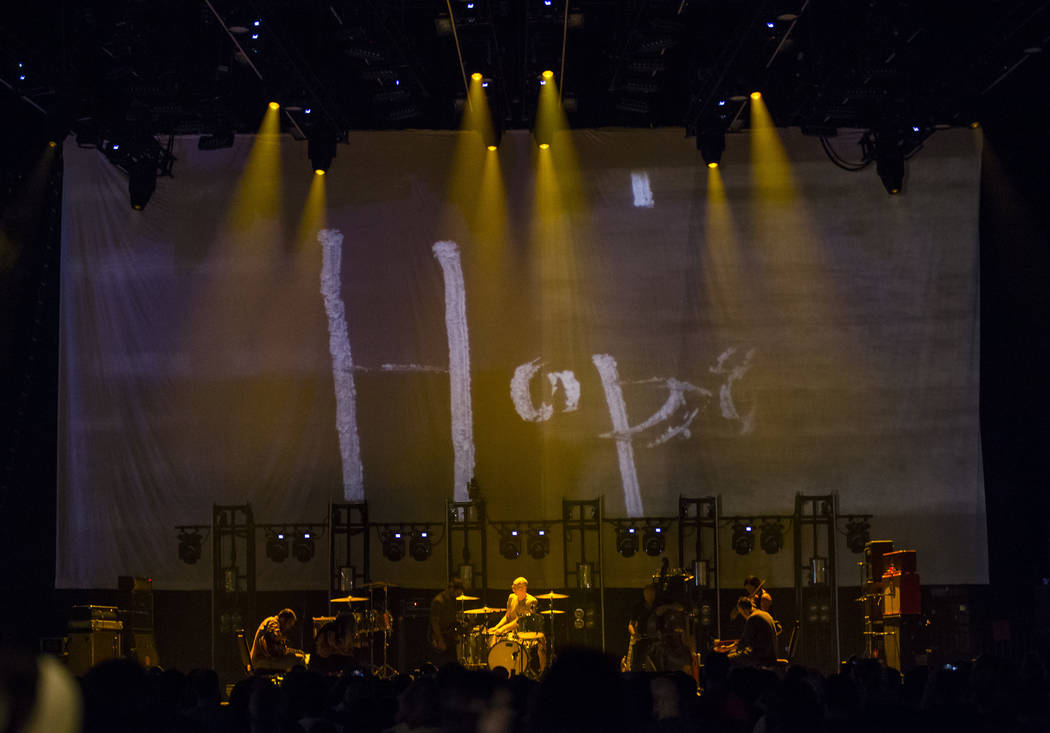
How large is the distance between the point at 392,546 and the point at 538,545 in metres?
1.80

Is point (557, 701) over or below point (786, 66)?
below

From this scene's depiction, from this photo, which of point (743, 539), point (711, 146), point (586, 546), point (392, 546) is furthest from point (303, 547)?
point (711, 146)

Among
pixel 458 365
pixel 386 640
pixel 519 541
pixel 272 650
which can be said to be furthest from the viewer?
pixel 458 365

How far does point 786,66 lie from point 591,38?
7.90ft

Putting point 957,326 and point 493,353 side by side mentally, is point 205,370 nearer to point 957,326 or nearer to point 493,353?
point 493,353

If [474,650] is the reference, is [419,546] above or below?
above

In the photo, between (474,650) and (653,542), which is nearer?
(474,650)

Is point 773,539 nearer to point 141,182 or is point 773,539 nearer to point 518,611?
point 518,611

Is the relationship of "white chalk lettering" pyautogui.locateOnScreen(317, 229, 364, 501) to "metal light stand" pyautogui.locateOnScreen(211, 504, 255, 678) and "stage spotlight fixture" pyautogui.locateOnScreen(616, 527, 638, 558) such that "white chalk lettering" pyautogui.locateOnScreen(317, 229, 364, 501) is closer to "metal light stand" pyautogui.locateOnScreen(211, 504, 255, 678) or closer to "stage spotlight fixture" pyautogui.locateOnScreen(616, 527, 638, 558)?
"metal light stand" pyautogui.locateOnScreen(211, 504, 255, 678)

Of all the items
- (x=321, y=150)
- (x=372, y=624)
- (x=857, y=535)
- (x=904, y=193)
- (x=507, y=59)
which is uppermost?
(x=507, y=59)

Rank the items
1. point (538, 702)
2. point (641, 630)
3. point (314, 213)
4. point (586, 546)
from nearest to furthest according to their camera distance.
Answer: point (538, 702) → point (641, 630) → point (586, 546) → point (314, 213)

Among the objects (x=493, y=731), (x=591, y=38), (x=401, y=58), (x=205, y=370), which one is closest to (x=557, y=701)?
(x=493, y=731)

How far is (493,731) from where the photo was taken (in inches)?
129

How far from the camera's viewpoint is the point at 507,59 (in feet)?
51.1
